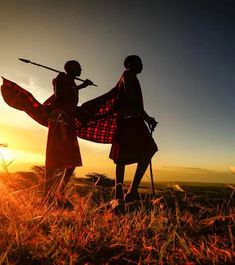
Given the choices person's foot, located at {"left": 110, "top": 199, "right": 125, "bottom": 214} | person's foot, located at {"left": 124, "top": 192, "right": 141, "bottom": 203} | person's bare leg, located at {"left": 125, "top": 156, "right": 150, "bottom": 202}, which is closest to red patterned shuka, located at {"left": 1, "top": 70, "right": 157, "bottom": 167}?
person's bare leg, located at {"left": 125, "top": 156, "right": 150, "bottom": 202}

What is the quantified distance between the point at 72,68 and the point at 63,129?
0.99 metres

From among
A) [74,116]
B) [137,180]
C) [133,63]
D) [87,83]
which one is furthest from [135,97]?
[137,180]

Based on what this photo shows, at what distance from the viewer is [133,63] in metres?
5.97

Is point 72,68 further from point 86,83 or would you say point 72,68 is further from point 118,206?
point 118,206

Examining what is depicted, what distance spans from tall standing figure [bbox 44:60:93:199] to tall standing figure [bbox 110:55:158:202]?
716mm

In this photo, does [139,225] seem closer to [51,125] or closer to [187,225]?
[187,225]

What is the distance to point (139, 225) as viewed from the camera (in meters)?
3.51

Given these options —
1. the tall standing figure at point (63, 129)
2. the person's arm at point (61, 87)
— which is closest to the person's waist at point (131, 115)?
the tall standing figure at point (63, 129)

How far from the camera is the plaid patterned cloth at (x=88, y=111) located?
636 cm

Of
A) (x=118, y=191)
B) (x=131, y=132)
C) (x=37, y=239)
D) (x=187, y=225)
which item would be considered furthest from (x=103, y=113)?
(x=37, y=239)

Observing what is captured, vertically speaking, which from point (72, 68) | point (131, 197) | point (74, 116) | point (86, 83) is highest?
point (72, 68)

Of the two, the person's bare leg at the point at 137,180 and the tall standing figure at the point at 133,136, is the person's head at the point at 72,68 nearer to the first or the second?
the tall standing figure at the point at 133,136

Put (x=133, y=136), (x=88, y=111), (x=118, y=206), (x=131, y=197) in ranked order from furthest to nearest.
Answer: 1. (x=88, y=111)
2. (x=133, y=136)
3. (x=131, y=197)
4. (x=118, y=206)

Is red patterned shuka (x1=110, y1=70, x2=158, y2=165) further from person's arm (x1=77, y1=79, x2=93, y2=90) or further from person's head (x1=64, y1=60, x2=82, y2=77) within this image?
person's head (x1=64, y1=60, x2=82, y2=77)
